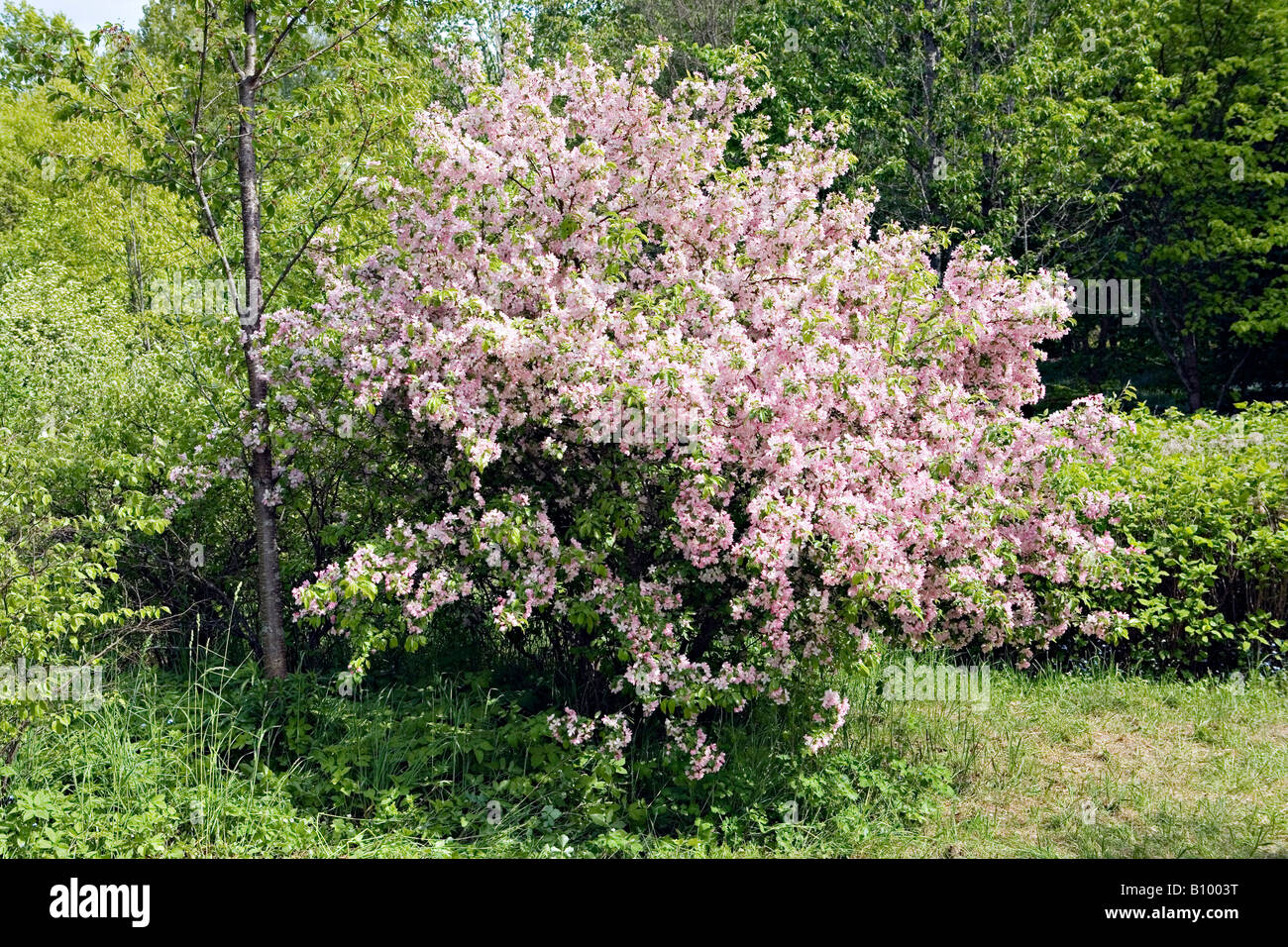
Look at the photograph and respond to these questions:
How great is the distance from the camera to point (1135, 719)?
21.7ft

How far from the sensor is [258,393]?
6133 mm

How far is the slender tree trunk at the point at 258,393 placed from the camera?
6.15m

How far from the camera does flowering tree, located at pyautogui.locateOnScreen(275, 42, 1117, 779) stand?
16.6 ft

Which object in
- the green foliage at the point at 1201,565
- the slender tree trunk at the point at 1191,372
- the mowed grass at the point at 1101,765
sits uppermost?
the slender tree trunk at the point at 1191,372

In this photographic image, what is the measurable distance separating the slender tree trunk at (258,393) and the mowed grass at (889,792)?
0.53 meters

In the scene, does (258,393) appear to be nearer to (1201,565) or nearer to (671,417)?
(671,417)

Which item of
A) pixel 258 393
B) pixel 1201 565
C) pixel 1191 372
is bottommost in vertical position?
pixel 1201 565

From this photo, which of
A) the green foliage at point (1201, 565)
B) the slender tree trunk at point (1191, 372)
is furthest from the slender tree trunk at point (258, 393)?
the slender tree trunk at point (1191, 372)

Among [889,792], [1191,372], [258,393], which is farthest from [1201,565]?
[1191,372]

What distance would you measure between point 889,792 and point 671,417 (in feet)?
7.81

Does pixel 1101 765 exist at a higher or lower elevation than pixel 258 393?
lower

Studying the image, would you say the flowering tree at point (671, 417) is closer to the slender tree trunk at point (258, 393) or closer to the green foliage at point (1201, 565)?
the slender tree trunk at point (258, 393)

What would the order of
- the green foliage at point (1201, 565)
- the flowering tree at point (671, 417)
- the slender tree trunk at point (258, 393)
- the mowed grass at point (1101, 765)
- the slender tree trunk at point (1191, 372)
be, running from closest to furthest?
1. the flowering tree at point (671, 417)
2. the mowed grass at point (1101, 765)
3. the slender tree trunk at point (258, 393)
4. the green foliage at point (1201, 565)
5. the slender tree trunk at point (1191, 372)

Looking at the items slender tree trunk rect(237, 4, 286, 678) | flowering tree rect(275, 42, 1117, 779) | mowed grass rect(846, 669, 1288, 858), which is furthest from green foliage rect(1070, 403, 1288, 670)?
slender tree trunk rect(237, 4, 286, 678)
